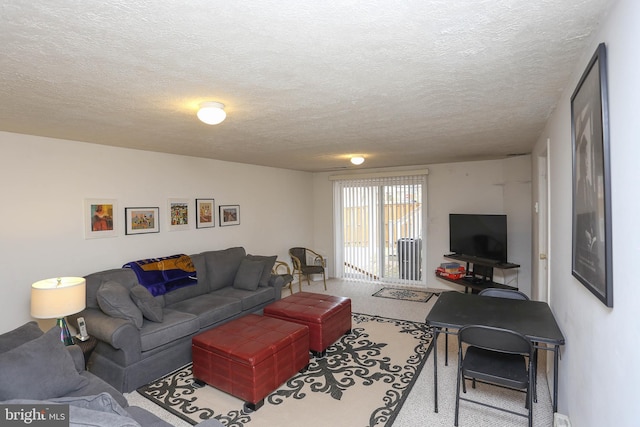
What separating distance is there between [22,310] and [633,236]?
4.59m

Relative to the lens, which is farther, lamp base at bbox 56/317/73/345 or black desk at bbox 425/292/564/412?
lamp base at bbox 56/317/73/345

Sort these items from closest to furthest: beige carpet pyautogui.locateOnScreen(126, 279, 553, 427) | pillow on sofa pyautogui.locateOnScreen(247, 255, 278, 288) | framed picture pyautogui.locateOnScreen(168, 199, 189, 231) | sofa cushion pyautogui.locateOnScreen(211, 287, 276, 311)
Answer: beige carpet pyautogui.locateOnScreen(126, 279, 553, 427)
sofa cushion pyautogui.locateOnScreen(211, 287, 276, 311)
framed picture pyautogui.locateOnScreen(168, 199, 189, 231)
pillow on sofa pyautogui.locateOnScreen(247, 255, 278, 288)

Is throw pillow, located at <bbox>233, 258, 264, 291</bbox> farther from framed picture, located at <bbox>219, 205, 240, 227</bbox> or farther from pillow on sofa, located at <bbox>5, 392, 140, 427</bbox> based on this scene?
pillow on sofa, located at <bbox>5, 392, 140, 427</bbox>

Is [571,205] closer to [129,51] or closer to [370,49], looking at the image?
[370,49]

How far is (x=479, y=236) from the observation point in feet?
17.6

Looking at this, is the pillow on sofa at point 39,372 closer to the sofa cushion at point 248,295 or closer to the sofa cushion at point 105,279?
the sofa cushion at point 105,279

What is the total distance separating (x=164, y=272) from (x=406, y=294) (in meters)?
4.04

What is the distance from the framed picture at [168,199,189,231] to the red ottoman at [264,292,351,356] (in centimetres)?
181

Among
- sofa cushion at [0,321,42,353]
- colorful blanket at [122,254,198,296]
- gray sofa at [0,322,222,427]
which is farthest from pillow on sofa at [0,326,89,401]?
colorful blanket at [122,254,198,296]

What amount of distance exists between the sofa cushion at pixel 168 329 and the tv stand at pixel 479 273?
404cm

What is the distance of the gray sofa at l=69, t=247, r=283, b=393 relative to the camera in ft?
9.59

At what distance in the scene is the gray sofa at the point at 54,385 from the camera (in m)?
1.35

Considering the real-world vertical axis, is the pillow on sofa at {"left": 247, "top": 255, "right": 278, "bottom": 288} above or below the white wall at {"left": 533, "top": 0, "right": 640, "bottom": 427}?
below

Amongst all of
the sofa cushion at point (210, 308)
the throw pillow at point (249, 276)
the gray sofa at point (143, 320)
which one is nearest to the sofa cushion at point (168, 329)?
the gray sofa at point (143, 320)
